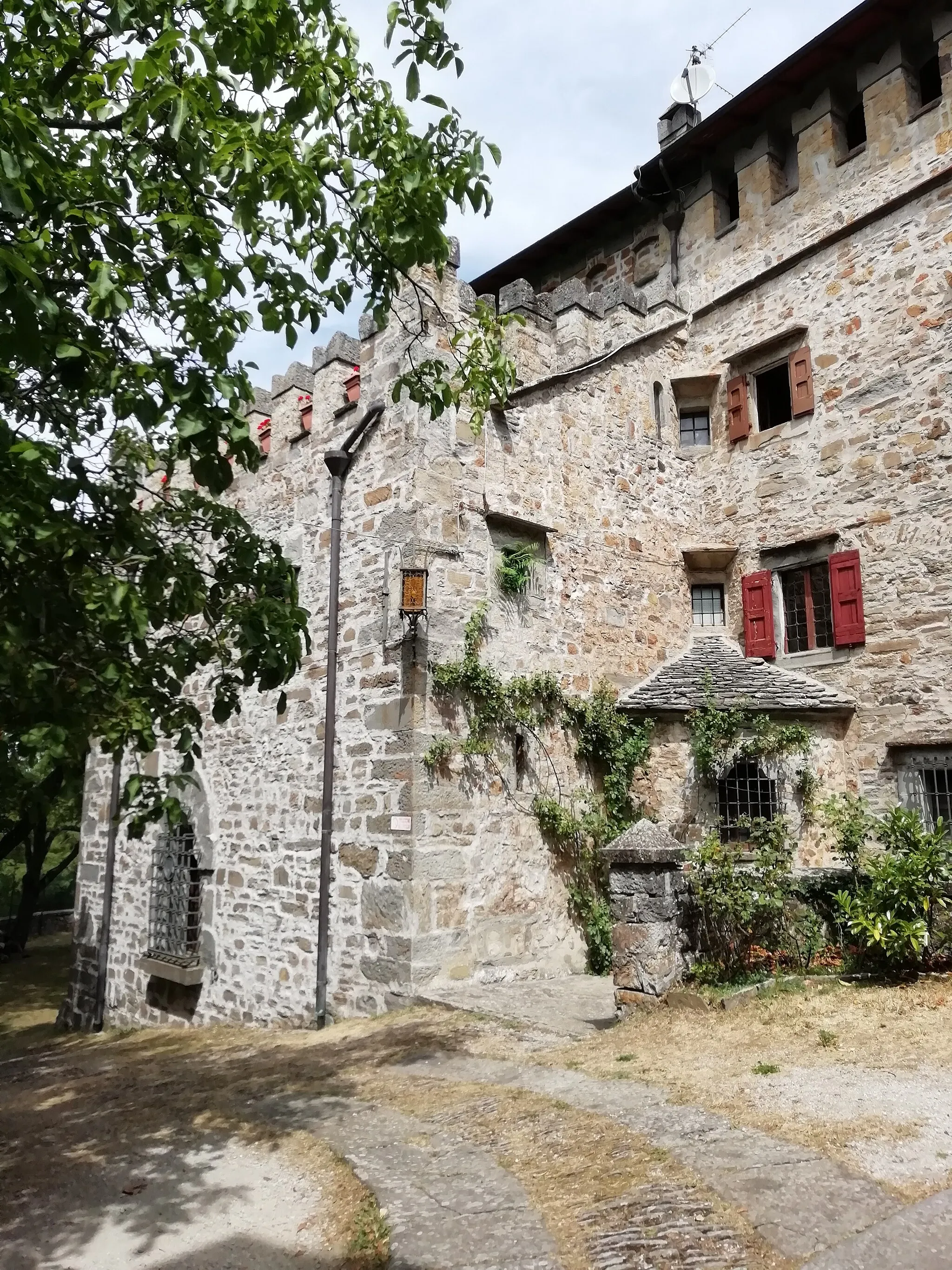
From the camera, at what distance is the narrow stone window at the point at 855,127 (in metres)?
11.1

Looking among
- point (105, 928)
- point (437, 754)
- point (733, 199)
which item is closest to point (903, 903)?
point (437, 754)

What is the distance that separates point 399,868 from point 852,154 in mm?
9473

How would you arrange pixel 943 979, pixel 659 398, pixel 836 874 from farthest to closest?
pixel 659 398 → pixel 836 874 → pixel 943 979

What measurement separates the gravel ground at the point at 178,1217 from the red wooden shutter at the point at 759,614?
7.99m

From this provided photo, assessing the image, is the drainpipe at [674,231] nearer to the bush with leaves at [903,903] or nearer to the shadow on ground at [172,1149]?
the bush with leaves at [903,903]

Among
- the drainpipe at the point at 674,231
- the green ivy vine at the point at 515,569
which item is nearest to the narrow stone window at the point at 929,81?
the drainpipe at the point at 674,231

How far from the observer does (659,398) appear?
37.5ft

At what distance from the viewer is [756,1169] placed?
3807 mm

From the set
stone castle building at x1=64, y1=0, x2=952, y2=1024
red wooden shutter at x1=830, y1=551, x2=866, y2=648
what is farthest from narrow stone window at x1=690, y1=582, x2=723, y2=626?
red wooden shutter at x1=830, y1=551, x2=866, y2=648

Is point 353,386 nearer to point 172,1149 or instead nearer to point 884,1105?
point 172,1149

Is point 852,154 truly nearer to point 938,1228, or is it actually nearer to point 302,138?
point 302,138

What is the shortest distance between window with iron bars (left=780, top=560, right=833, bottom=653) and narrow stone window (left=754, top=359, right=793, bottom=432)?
6.37 feet

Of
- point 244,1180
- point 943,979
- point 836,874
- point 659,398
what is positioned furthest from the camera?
point 659,398

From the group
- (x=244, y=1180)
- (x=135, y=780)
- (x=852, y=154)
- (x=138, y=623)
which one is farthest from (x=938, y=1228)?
(x=852, y=154)
